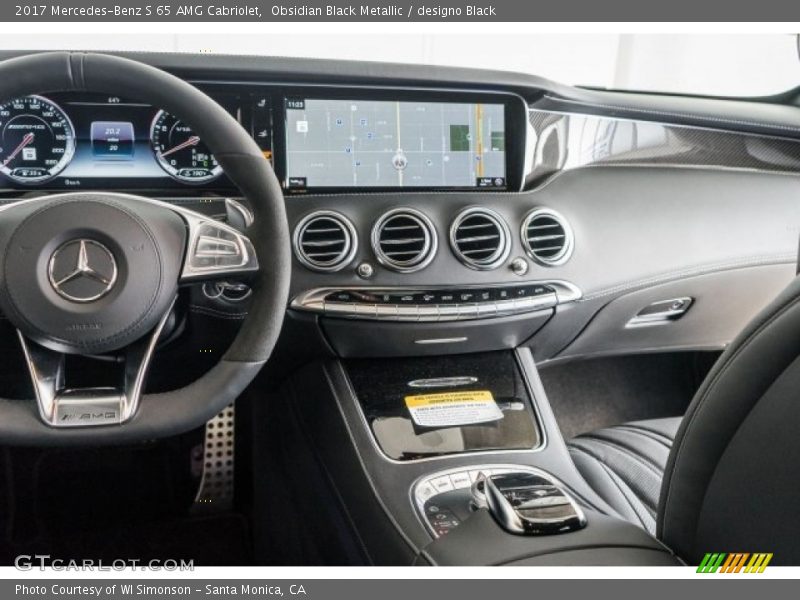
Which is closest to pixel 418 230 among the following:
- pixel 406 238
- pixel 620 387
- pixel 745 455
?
pixel 406 238

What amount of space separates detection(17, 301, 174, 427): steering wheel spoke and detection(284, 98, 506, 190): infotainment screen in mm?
442

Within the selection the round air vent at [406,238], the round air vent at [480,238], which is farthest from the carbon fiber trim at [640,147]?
the round air vent at [406,238]

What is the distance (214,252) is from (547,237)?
621 millimetres

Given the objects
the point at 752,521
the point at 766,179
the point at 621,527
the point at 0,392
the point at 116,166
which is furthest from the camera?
the point at 766,179

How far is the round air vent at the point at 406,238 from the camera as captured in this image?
119 centimetres

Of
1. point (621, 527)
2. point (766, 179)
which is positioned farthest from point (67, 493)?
point (766, 179)

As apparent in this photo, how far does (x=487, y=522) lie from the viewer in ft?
2.72

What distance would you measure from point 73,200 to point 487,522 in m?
0.56

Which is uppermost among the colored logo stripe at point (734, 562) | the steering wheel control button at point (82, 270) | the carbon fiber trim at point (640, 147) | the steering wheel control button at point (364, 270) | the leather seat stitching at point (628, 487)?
the carbon fiber trim at point (640, 147)

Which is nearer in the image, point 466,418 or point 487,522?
point 487,522

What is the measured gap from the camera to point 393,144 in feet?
4.02

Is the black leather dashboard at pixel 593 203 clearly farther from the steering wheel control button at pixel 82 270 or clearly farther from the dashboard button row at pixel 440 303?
the steering wheel control button at pixel 82 270

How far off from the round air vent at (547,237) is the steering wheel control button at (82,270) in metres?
0.69

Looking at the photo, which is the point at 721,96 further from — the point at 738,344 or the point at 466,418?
the point at 738,344
